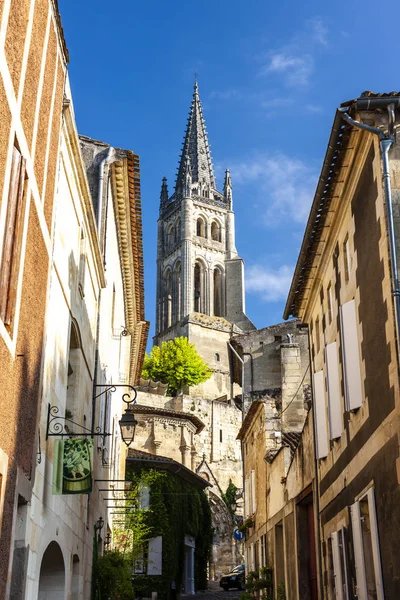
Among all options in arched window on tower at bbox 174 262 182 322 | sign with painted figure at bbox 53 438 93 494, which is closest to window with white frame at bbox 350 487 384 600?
sign with painted figure at bbox 53 438 93 494

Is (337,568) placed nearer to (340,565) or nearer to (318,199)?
(340,565)

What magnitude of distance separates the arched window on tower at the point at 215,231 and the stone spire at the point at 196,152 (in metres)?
5.80

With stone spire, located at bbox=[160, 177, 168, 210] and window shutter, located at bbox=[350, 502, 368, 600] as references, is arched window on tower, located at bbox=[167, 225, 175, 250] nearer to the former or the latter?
stone spire, located at bbox=[160, 177, 168, 210]

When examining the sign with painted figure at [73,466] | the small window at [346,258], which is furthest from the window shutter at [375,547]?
the sign with painted figure at [73,466]

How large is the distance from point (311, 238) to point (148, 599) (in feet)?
72.7

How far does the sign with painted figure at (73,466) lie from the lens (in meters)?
10.4

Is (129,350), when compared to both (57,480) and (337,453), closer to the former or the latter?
(337,453)

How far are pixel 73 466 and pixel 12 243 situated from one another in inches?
162

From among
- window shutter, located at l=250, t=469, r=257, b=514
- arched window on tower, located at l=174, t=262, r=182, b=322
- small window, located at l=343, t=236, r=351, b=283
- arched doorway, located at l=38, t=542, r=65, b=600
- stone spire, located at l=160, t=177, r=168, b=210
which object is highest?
stone spire, located at l=160, t=177, r=168, b=210

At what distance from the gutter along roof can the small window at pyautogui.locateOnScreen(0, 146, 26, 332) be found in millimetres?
4734

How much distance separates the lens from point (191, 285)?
3708 inches

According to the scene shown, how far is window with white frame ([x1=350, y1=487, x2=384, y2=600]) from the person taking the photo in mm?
9742

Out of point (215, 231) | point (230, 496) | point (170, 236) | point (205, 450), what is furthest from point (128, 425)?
point (215, 231)

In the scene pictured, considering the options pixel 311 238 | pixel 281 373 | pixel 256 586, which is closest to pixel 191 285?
pixel 281 373
